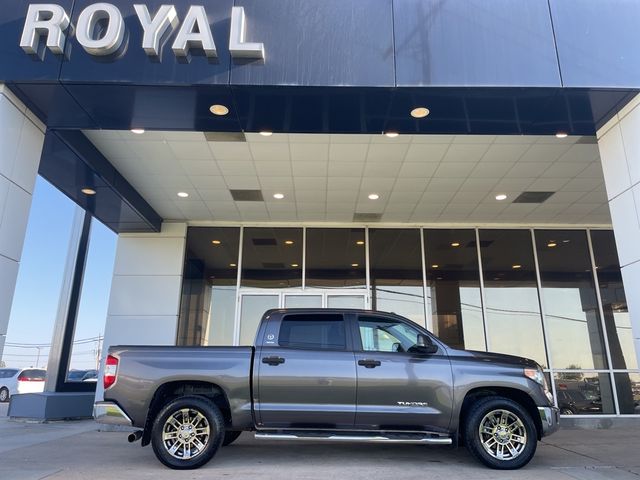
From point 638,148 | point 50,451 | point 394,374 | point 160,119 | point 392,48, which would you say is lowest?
point 50,451

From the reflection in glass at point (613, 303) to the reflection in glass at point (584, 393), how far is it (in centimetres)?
55

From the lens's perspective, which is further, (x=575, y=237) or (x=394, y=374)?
(x=575, y=237)

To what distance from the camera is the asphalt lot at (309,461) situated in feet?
17.2

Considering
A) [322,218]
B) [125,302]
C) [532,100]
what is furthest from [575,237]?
[125,302]

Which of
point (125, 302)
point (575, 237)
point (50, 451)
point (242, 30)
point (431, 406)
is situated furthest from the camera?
point (575, 237)

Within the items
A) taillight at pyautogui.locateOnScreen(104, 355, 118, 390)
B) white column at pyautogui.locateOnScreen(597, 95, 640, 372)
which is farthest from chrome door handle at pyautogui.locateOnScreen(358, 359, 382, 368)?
taillight at pyautogui.locateOnScreen(104, 355, 118, 390)

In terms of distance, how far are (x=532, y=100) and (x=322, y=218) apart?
6.17 metres

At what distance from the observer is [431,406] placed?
5.67 metres

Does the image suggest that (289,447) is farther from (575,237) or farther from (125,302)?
(575,237)

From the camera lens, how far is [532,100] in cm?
537

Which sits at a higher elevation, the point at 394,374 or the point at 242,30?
the point at 242,30

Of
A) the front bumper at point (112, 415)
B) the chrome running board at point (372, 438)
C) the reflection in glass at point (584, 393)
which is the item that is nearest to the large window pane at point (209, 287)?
the front bumper at point (112, 415)

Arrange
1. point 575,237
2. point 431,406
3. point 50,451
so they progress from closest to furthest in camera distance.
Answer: point 431,406
point 50,451
point 575,237

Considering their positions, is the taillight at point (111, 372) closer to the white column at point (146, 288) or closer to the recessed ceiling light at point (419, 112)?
the white column at point (146, 288)
